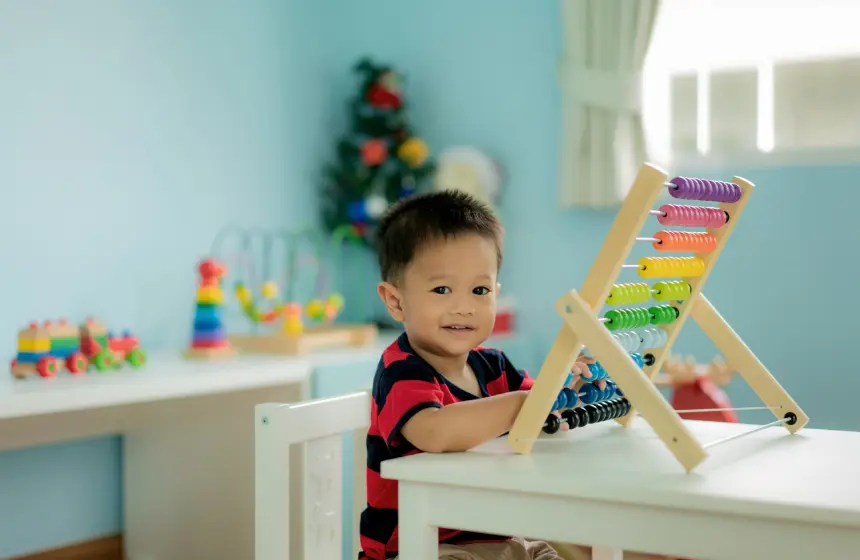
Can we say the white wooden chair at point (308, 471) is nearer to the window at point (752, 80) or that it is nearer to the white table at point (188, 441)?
the white table at point (188, 441)

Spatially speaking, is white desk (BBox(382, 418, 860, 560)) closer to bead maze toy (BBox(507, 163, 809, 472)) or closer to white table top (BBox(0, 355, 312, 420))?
bead maze toy (BBox(507, 163, 809, 472))

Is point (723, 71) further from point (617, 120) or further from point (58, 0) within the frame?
point (58, 0)

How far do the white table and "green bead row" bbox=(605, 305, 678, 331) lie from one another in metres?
1.15

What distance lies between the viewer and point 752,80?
303 centimetres

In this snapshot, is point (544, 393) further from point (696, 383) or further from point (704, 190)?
point (696, 383)

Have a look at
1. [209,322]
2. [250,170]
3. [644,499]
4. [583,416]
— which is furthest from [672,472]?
[250,170]

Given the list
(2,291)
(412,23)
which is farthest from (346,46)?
(2,291)

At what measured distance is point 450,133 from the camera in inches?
142

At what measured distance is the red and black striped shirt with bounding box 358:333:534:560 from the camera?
1.19m

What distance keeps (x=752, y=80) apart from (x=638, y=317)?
79.8 inches

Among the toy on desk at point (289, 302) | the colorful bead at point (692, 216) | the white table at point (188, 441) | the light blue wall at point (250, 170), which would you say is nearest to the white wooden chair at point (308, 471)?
the colorful bead at point (692, 216)

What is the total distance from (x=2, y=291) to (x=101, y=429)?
1.45ft

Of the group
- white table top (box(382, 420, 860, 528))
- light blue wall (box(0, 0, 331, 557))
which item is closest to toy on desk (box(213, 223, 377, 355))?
light blue wall (box(0, 0, 331, 557))

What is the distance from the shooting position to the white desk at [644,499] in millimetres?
902
